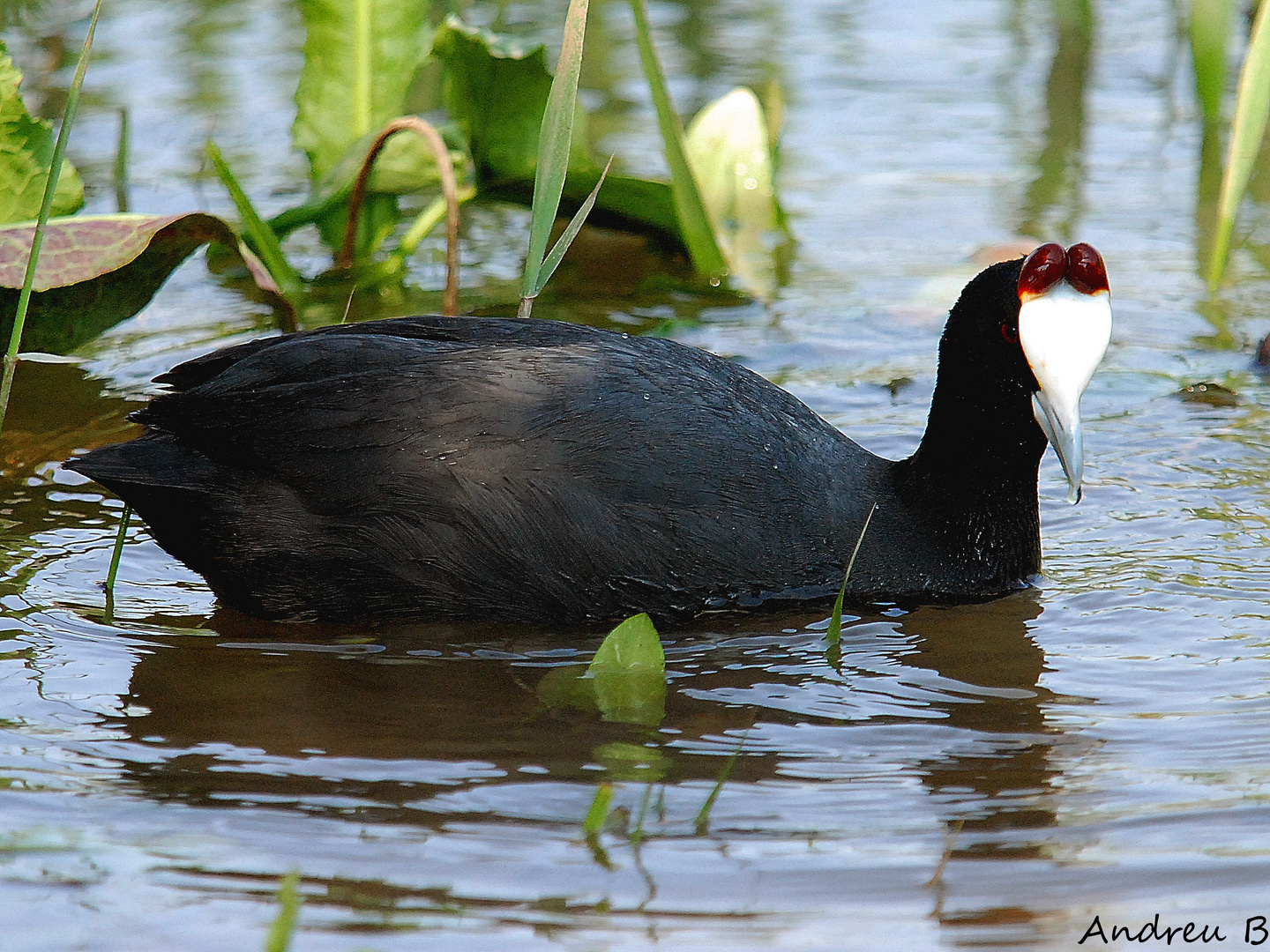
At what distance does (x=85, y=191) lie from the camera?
542 cm

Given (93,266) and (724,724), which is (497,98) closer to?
(93,266)

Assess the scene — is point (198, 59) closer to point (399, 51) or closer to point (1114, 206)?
point (399, 51)

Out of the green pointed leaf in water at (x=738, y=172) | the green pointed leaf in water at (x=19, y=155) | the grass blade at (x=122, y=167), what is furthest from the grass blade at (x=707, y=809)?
the grass blade at (x=122, y=167)

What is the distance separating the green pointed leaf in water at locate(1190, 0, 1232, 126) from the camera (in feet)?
13.7

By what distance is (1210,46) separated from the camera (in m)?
4.23

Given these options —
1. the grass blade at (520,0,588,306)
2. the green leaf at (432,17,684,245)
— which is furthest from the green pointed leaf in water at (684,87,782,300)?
the grass blade at (520,0,588,306)

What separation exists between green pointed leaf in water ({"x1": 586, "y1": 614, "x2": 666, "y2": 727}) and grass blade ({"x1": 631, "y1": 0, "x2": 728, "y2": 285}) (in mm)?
1499

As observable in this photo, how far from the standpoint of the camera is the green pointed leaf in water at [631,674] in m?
2.73

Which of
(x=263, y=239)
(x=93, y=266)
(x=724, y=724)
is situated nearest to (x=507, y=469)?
(x=724, y=724)

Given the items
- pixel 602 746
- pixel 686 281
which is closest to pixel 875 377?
pixel 686 281

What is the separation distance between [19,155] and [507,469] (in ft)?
5.49

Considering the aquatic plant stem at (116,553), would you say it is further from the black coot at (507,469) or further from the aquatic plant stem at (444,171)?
the aquatic plant stem at (444,171)

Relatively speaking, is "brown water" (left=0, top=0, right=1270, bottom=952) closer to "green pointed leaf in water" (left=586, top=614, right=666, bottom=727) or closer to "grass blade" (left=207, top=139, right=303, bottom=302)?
"green pointed leaf in water" (left=586, top=614, right=666, bottom=727)

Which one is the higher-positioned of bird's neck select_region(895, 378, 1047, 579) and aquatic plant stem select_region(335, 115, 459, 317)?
aquatic plant stem select_region(335, 115, 459, 317)
